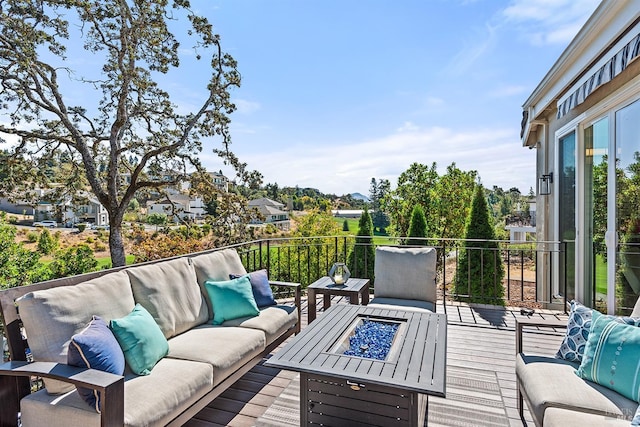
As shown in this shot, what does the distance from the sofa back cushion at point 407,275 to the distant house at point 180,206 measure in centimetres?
906

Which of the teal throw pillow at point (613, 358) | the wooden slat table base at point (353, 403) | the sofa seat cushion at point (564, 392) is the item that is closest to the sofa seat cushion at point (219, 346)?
the wooden slat table base at point (353, 403)

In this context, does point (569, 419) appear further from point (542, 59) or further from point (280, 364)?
point (542, 59)

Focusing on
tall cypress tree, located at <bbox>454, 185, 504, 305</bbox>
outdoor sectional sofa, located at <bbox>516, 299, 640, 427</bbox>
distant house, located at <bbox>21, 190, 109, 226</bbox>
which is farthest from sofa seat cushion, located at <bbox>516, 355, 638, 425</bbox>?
distant house, located at <bbox>21, 190, 109, 226</bbox>

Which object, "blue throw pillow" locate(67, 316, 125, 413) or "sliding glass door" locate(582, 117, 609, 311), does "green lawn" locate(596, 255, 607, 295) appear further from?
"blue throw pillow" locate(67, 316, 125, 413)

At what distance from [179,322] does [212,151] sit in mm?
10001

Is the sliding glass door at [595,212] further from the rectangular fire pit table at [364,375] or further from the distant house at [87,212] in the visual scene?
the distant house at [87,212]

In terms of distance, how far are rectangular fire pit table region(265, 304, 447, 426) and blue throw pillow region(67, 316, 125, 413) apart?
32.8 inches

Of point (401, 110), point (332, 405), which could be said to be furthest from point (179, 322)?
point (401, 110)

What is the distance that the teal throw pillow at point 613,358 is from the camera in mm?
1751

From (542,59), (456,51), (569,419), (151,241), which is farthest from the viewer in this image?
(151,241)

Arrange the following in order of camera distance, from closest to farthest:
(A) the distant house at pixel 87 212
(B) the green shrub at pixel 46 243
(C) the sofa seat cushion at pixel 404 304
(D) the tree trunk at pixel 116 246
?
(C) the sofa seat cushion at pixel 404 304 < (B) the green shrub at pixel 46 243 < (D) the tree trunk at pixel 116 246 < (A) the distant house at pixel 87 212

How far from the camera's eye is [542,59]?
5566 mm

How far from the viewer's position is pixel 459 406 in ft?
8.13

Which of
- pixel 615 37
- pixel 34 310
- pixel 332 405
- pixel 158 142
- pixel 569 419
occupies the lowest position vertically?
pixel 332 405
